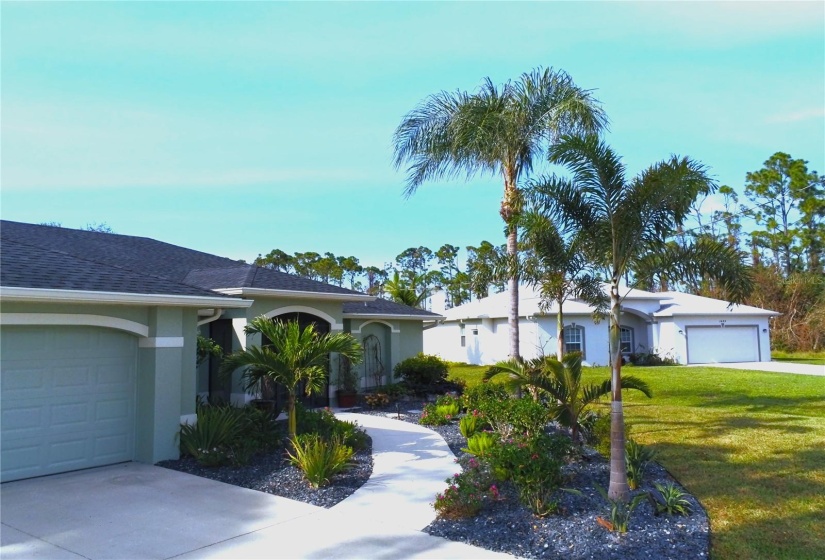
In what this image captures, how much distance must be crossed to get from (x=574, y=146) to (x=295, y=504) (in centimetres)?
572

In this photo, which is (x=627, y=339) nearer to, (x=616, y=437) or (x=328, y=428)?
(x=328, y=428)

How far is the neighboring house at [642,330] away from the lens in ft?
95.7

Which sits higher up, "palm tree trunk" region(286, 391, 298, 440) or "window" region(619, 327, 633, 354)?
"window" region(619, 327, 633, 354)

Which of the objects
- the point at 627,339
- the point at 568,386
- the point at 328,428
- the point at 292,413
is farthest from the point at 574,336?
the point at 292,413

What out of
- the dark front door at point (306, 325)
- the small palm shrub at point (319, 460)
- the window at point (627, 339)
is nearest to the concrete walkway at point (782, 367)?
the window at point (627, 339)

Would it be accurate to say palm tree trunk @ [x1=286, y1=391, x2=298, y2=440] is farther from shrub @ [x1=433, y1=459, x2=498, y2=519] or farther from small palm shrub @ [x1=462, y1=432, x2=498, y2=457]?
shrub @ [x1=433, y1=459, x2=498, y2=519]

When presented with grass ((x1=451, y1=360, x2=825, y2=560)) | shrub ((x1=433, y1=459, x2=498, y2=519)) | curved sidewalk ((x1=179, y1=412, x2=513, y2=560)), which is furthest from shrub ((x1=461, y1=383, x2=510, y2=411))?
shrub ((x1=433, y1=459, x2=498, y2=519))

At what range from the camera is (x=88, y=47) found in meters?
10.3

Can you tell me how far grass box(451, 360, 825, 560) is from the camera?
625 centimetres

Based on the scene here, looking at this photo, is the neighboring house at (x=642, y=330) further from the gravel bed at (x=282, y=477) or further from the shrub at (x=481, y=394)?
the gravel bed at (x=282, y=477)

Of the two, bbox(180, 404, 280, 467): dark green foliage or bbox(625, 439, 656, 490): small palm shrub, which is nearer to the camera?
bbox(625, 439, 656, 490): small palm shrub

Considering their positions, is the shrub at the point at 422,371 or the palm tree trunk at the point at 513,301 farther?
the shrub at the point at 422,371

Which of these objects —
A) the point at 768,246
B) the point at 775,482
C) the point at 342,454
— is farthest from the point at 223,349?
the point at 768,246

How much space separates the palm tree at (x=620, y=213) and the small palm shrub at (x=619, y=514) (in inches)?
5.3
